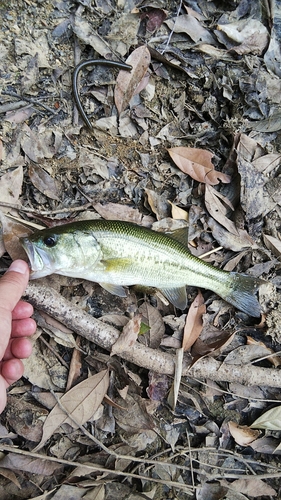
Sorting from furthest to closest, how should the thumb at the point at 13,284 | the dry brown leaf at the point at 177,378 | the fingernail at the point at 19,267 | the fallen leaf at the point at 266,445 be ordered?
the fallen leaf at the point at 266,445 < the dry brown leaf at the point at 177,378 < the fingernail at the point at 19,267 < the thumb at the point at 13,284

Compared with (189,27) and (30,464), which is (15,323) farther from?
(189,27)

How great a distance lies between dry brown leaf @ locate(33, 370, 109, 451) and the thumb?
1.34 metres

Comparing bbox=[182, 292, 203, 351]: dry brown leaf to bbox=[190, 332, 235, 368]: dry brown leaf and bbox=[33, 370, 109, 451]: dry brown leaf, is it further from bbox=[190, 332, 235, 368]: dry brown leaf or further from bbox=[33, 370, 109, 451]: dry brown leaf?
bbox=[33, 370, 109, 451]: dry brown leaf

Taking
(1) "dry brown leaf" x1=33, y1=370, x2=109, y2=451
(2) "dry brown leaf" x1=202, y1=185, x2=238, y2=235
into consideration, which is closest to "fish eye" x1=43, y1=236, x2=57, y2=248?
(1) "dry brown leaf" x1=33, y1=370, x2=109, y2=451

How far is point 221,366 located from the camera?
4453mm

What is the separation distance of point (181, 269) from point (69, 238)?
4.11 ft

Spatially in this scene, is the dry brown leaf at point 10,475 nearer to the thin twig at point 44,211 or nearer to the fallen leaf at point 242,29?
the thin twig at point 44,211

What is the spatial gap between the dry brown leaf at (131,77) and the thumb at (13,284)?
2245 millimetres

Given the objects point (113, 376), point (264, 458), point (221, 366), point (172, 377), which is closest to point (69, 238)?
point (113, 376)

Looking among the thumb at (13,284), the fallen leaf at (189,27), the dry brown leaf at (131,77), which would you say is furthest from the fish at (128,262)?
the fallen leaf at (189,27)

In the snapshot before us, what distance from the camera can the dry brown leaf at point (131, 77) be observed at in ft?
15.2

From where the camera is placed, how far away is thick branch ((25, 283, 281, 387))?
12.9 feet

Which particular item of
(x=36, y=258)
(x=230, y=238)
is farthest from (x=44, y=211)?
(x=230, y=238)

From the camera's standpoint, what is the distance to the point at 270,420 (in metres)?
4.56
